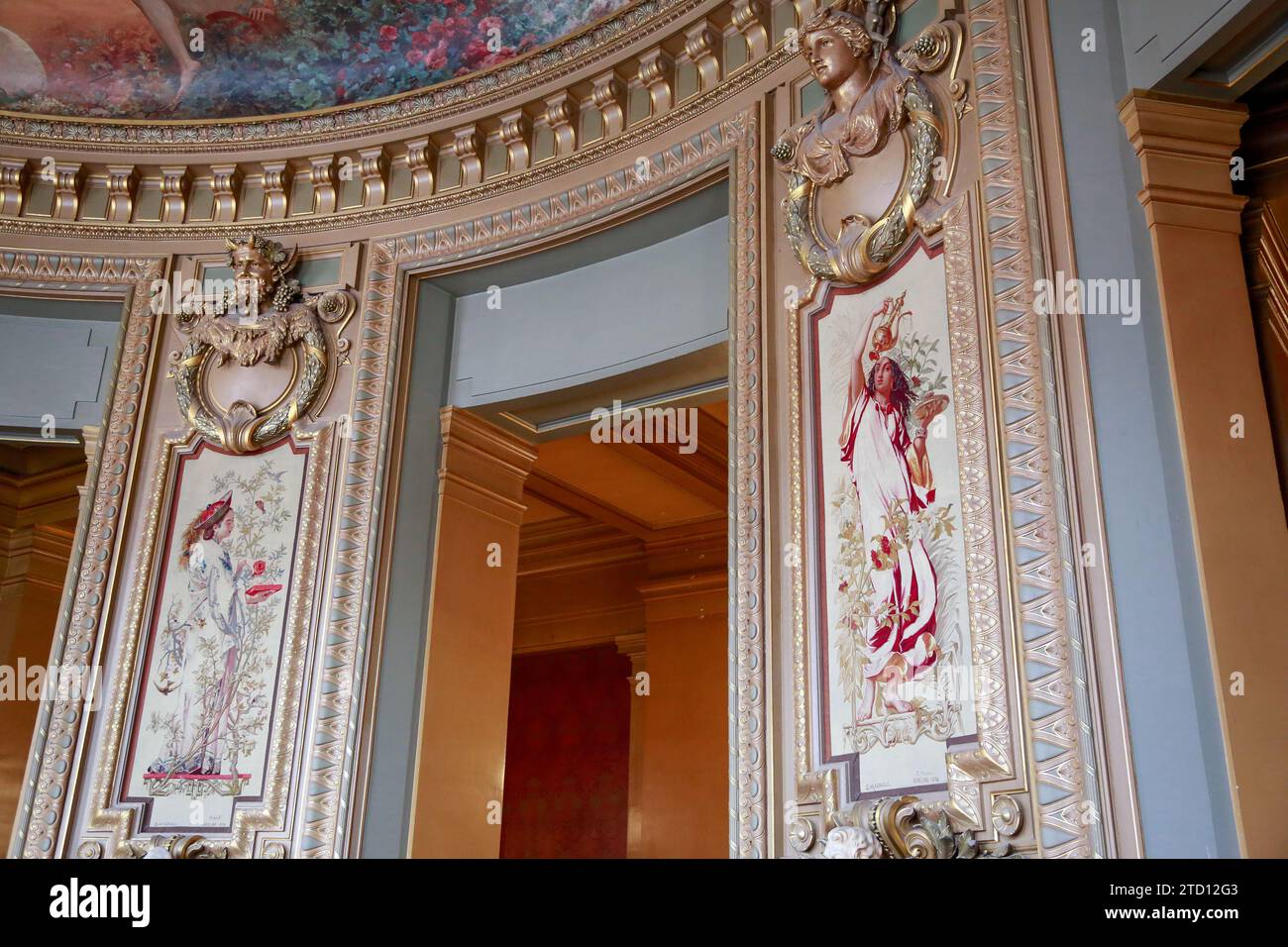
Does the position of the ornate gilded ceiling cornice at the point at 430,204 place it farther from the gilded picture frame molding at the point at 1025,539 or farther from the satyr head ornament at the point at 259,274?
the gilded picture frame molding at the point at 1025,539

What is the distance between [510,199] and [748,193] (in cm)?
170

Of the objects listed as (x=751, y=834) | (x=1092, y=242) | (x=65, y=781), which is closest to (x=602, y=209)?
(x=1092, y=242)

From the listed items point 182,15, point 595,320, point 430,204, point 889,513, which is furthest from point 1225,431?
point 182,15

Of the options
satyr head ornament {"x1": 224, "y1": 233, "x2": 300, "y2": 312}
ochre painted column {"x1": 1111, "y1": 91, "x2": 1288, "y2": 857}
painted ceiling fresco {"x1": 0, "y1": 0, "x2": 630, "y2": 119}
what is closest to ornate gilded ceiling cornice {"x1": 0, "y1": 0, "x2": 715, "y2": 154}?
painted ceiling fresco {"x1": 0, "y1": 0, "x2": 630, "y2": 119}

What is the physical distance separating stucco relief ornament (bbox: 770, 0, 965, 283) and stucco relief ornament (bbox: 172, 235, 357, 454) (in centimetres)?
289

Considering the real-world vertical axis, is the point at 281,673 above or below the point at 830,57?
below

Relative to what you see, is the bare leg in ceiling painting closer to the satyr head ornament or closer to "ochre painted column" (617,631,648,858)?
the satyr head ornament

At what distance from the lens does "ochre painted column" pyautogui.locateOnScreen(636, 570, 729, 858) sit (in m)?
9.25

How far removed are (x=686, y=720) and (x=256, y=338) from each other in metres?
4.93

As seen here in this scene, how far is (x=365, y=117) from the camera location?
6672 millimetres

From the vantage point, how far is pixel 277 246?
665 cm

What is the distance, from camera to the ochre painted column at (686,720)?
9.25 m

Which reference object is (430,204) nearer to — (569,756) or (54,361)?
(54,361)
